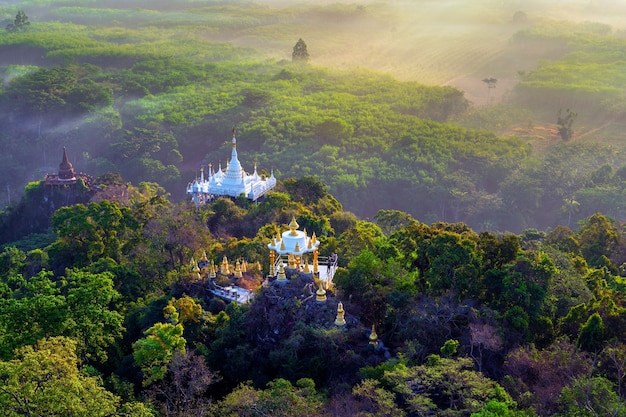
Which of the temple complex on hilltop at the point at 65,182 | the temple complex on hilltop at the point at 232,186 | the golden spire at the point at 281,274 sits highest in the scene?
the golden spire at the point at 281,274

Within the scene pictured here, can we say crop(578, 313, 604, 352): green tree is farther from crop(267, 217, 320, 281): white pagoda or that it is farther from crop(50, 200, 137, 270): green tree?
crop(50, 200, 137, 270): green tree

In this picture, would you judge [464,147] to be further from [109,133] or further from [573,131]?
[109,133]

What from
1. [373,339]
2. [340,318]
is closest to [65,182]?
[340,318]

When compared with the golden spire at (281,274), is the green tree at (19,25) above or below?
below

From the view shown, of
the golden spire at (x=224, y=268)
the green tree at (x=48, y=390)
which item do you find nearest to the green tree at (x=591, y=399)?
the green tree at (x=48, y=390)

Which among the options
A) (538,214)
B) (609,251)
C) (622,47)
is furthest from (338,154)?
(622,47)

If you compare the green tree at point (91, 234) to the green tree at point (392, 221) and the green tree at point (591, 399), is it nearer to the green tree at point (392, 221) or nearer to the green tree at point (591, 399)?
the green tree at point (392, 221)

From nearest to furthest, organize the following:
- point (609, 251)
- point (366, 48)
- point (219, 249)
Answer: point (219, 249), point (609, 251), point (366, 48)

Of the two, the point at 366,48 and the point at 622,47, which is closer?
the point at 622,47
